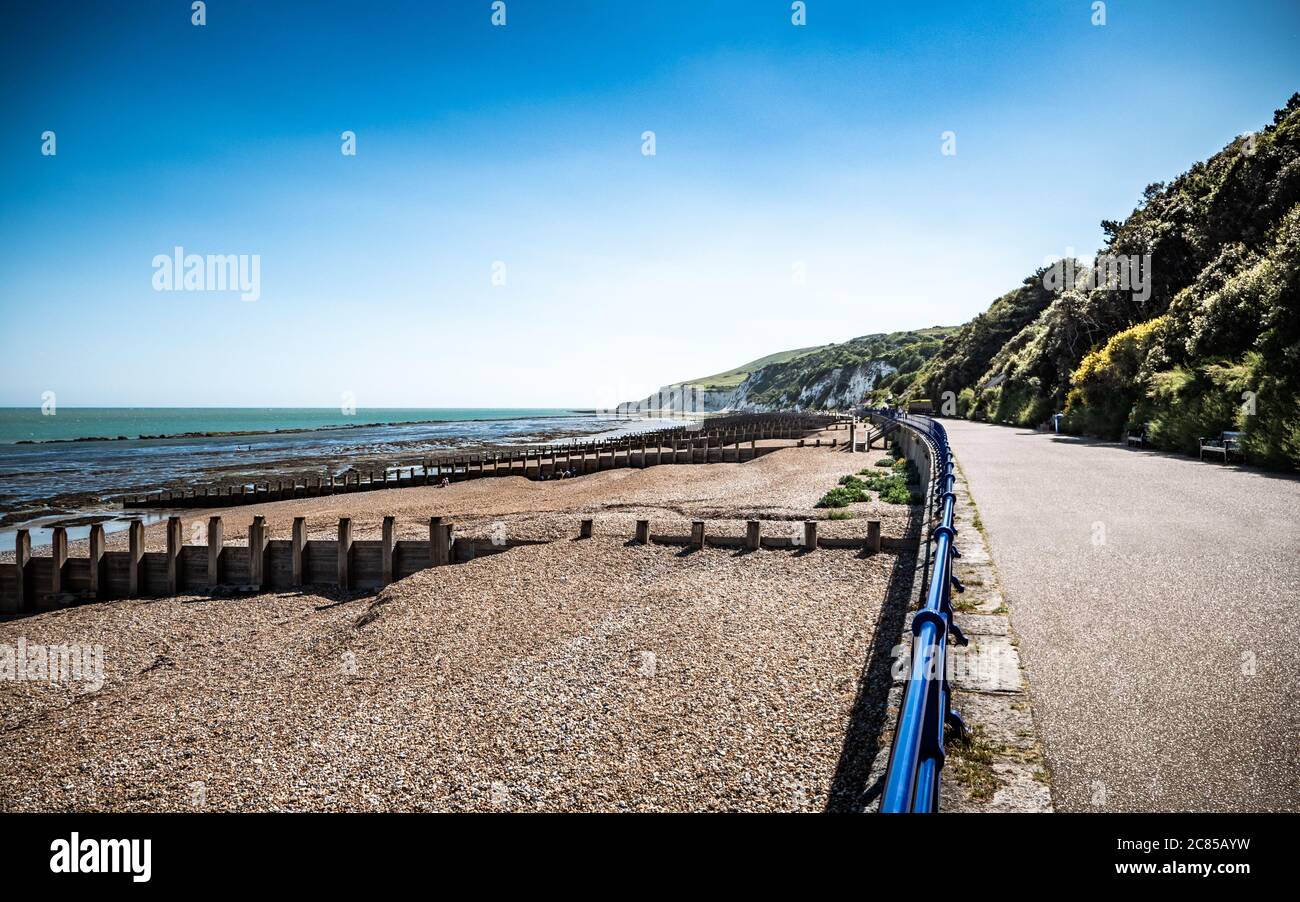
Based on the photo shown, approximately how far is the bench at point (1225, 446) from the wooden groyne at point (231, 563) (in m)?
11.4

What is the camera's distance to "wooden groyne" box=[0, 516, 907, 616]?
13000 millimetres

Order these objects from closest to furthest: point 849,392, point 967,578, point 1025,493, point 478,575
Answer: point 967,578 < point 478,575 < point 1025,493 < point 849,392

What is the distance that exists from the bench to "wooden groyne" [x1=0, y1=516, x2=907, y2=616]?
11374 mm

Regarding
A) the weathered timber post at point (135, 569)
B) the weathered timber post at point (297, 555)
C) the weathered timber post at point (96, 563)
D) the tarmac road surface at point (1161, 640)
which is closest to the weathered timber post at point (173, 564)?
the weathered timber post at point (135, 569)

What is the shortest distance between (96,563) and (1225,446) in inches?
1017

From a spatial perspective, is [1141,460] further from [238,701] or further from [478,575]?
[238,701]

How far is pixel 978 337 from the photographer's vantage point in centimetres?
7075

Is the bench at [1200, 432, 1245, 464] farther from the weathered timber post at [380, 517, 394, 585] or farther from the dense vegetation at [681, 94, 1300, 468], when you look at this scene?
the weathered timber post at [380, 517, 394, 585]

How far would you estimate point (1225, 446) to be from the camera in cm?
1573

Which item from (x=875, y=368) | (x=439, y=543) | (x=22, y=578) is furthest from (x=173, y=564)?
(x=875, y=368)

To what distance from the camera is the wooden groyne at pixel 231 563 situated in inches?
512
